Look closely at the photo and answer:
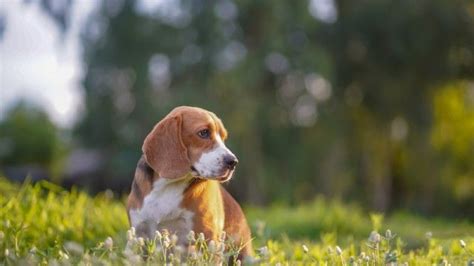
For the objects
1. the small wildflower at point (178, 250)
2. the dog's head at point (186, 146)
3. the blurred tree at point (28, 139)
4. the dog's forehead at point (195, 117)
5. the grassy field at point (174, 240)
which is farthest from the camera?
the blurred tree at point (28, 139)

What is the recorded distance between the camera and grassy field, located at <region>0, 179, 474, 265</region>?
13.5 feet

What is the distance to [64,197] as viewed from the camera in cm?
767

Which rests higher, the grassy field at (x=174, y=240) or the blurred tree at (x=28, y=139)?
the grassy field at (x=174, y=240)

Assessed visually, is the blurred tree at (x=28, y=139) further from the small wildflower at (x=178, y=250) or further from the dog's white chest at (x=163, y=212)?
the small wildflower at (x=178, y=250)

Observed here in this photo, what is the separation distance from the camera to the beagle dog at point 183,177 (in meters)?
4.70

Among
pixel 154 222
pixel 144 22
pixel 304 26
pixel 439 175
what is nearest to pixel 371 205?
pixel 439 175

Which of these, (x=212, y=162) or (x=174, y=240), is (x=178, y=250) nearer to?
(x=174, y=240)

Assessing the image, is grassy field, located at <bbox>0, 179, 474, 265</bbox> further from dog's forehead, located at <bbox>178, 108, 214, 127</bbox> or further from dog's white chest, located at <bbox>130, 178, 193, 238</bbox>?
A: dog's forehead, located at <bbox>178, 108, 214, 127</bbox>

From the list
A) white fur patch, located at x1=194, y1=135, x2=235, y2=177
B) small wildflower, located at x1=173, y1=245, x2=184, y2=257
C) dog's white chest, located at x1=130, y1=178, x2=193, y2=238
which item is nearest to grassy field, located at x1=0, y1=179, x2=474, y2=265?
small wildflower, located at x1=173, y1=245, x2=184, y2=257

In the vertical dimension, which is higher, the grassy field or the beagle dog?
the beagle dog

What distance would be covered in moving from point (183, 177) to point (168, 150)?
18cm

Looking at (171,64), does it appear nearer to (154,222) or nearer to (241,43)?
(241,43)

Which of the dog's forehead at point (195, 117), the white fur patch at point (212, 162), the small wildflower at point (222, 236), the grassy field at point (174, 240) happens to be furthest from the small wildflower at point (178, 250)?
the dog's forehead at point (195, 117)

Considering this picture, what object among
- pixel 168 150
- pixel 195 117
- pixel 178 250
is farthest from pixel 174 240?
pixel 195 117
